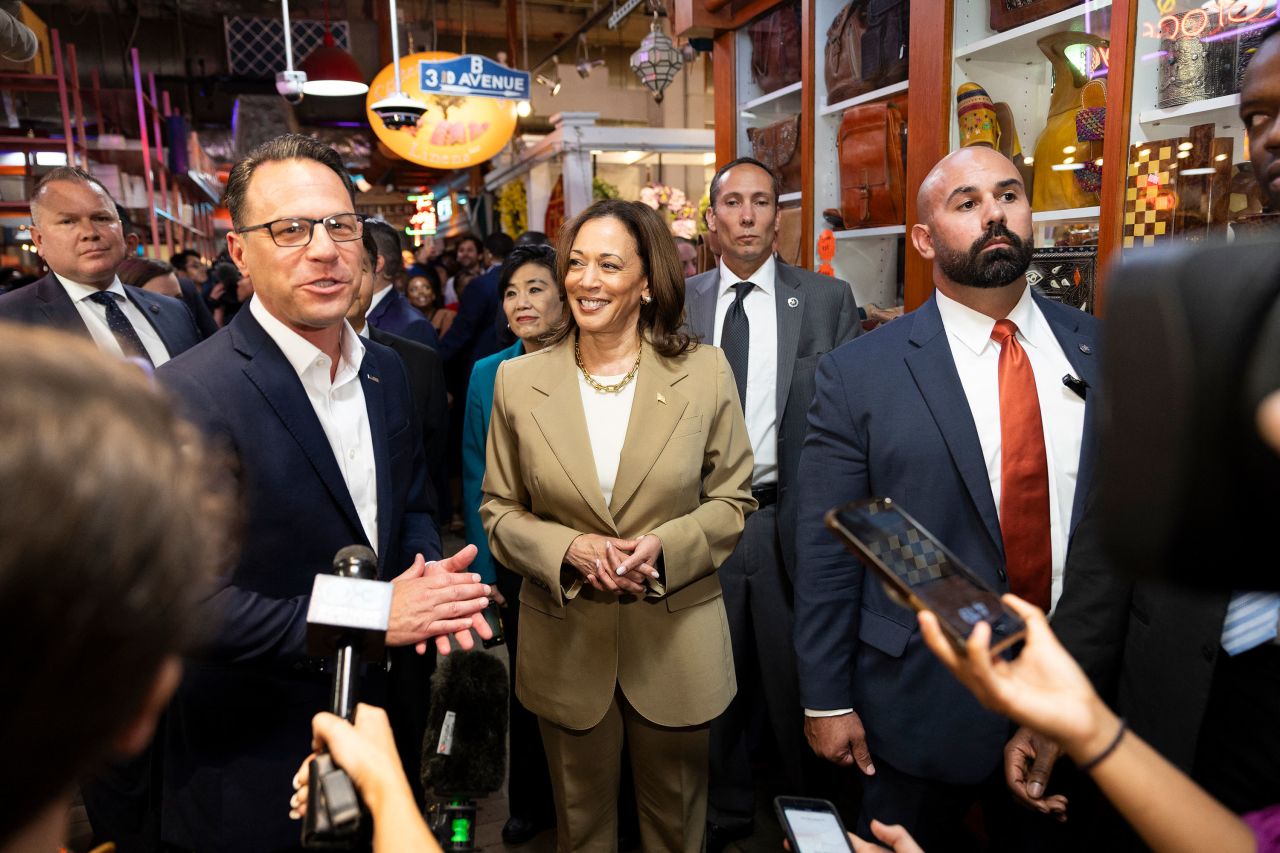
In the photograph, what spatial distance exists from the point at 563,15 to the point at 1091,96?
545 inches

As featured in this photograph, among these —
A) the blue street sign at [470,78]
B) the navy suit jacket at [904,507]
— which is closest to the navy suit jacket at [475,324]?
the blue street sign at [470,78]

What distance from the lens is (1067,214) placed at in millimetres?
2408

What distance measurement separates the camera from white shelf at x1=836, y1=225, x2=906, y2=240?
3152 mm

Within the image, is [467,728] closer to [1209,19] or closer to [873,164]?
[873,164]

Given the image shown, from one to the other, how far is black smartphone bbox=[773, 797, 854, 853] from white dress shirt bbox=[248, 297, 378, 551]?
0.96 metres

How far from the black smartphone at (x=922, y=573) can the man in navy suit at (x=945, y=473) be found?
2.38 ft

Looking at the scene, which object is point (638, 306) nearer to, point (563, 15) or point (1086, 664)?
point (1086, 664)

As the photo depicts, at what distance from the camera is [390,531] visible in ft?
5.94

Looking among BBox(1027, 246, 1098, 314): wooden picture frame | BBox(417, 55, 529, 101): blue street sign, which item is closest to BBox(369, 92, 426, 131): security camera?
BBox(417, 55, 529, 101): blue street sign

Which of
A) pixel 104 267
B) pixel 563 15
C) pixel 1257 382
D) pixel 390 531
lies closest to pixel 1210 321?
pixel 1257 382

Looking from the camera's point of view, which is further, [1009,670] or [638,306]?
[638,306]

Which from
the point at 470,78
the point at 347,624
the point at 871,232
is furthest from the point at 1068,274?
the point at 470,78

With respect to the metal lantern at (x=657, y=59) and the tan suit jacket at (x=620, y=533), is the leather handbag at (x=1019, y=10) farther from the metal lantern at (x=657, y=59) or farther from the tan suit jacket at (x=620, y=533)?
the metal lantern at (x=657, y=59)

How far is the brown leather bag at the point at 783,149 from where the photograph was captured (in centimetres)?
373
